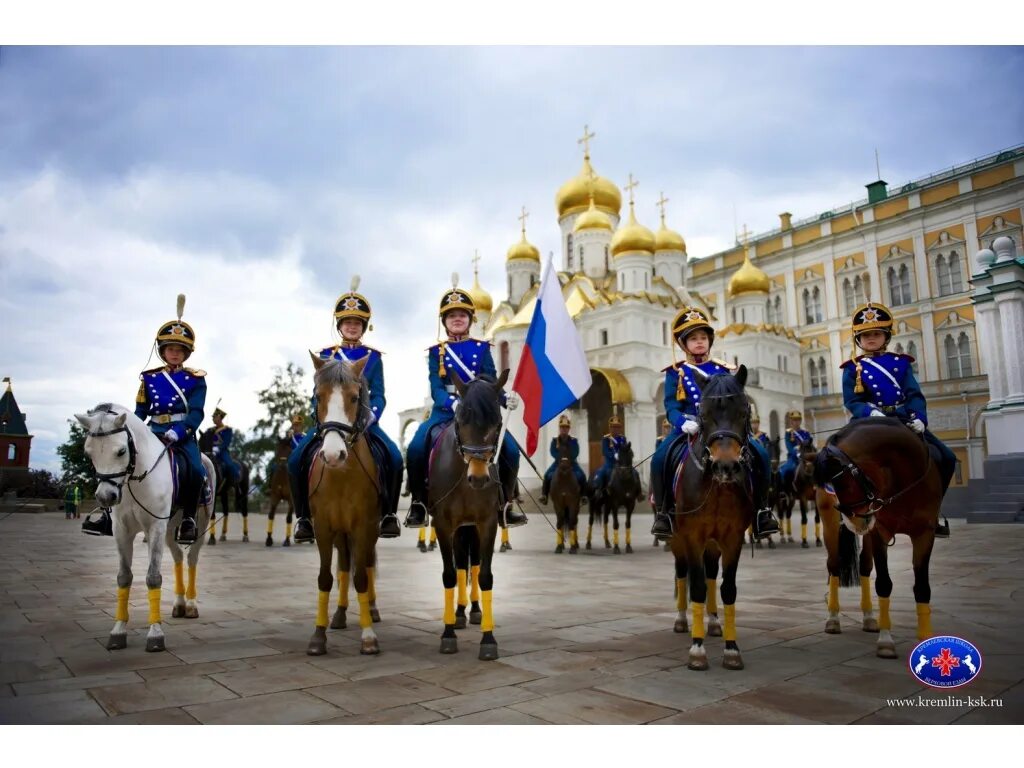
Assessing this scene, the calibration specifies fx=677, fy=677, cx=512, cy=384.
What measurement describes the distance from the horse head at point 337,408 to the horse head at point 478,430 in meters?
0.80

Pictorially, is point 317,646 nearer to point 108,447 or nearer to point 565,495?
point 108,447

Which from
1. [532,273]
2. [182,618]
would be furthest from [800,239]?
[182,618]

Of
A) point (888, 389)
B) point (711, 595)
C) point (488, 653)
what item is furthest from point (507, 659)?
point (888, 389)

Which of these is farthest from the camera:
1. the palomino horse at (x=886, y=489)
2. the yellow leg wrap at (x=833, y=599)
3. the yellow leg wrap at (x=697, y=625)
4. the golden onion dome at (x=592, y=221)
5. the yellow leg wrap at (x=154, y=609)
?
the golden onion dome at (x=592, y=221)

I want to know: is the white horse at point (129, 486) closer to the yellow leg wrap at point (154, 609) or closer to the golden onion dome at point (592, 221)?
the yellow leg wrap at point (154, 609)

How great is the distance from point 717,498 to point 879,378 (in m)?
2.28

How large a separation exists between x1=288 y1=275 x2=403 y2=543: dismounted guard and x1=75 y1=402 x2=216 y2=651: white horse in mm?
1035

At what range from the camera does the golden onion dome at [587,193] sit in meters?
46.0

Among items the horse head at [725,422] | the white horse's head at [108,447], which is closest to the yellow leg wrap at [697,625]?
the horse head at [725,422]

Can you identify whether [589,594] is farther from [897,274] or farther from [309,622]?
[897,274]

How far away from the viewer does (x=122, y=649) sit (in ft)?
17.0

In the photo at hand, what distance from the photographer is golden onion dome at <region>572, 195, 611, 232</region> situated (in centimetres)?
4472

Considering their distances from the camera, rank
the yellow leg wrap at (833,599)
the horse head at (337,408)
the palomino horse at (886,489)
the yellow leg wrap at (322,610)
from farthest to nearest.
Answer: the yellow leg wrap at (833,599) < the yellow leg wrap at (322,610) < the palomino horse at (886,489) < the horse head at (337,408)

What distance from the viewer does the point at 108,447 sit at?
493 cm
